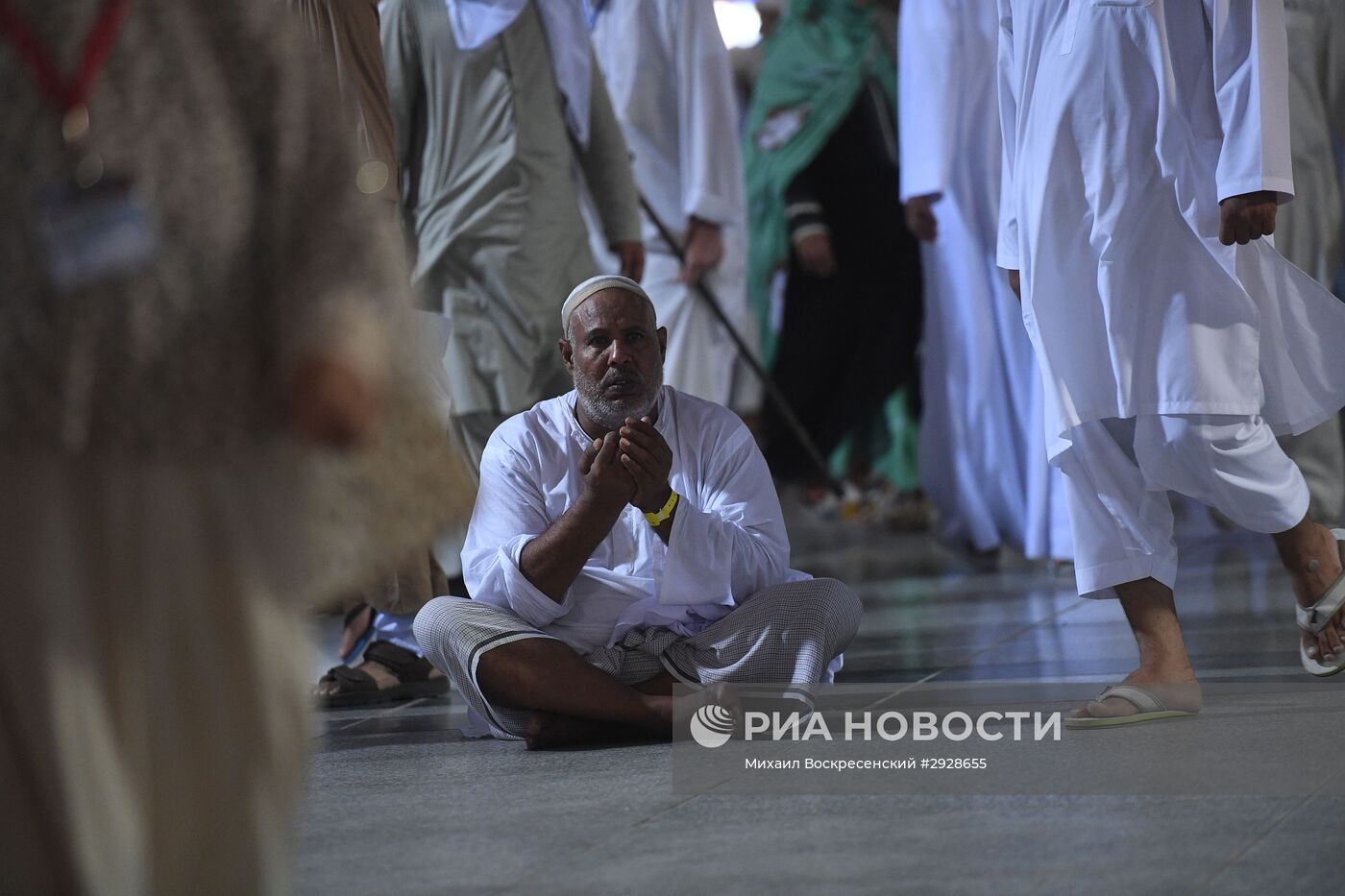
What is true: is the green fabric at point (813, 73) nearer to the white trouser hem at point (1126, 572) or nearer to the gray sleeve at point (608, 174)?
the gray sleeve at point (608, 174)

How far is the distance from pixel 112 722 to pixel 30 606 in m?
0.13

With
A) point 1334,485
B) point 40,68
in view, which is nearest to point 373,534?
point 40,68

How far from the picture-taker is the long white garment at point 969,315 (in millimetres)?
6316

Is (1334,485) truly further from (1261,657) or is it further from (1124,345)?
(1124,345)

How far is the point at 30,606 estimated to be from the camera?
168 cm

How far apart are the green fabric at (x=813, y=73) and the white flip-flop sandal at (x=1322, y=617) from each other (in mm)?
5009

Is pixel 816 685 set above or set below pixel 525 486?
below

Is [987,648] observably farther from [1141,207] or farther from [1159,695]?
[1141,207]

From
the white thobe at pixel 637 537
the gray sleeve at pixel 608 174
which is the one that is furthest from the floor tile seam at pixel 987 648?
the gray sleeve at pixel 608 174

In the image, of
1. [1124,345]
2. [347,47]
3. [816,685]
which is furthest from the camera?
[347,47]

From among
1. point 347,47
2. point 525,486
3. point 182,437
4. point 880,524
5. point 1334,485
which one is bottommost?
point 880,524

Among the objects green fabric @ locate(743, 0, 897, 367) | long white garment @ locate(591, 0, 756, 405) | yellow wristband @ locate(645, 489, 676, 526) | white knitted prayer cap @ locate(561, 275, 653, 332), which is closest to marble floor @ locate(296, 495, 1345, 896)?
yellow wristband @ locate(645, 489, 676, 526)

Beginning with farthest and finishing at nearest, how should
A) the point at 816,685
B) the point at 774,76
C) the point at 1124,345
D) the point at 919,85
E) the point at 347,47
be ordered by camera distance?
the point at 774,76 < the point at 919,85 < the point at 347,47 < the point at 816,685 < the point at 1124,345

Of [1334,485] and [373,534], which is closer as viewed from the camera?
[373,534]
